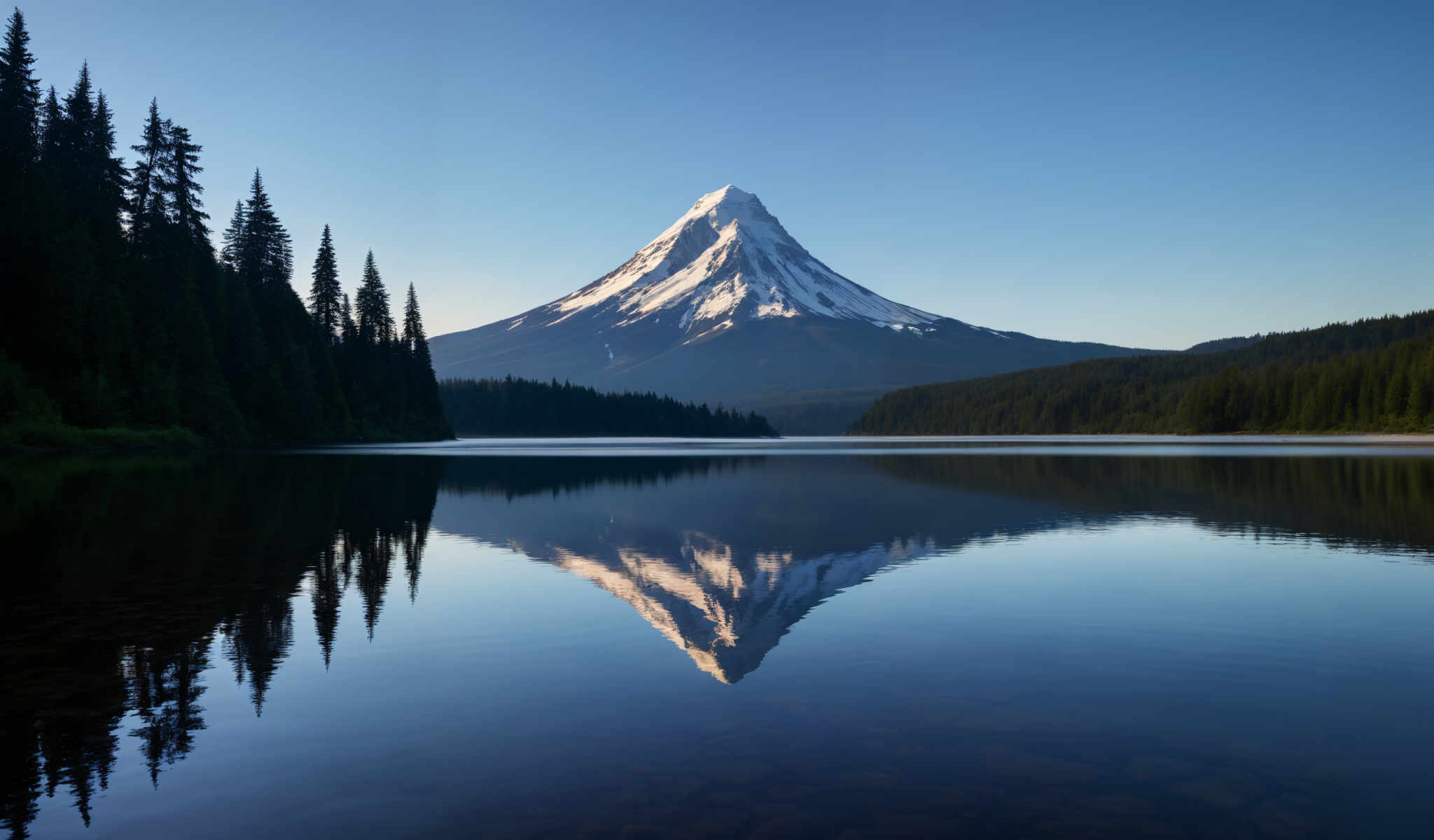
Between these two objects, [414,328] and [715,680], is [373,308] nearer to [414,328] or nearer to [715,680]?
[414,328]

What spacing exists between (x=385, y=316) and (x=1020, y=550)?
12907 cm

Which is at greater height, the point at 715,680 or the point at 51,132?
the point at 51,132

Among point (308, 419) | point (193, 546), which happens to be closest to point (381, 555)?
point (193, 546)

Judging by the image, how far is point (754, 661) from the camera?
12945mm

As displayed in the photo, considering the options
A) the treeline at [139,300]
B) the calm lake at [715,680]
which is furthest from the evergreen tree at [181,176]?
the calm lake at [715,680]

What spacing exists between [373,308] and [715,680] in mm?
136261

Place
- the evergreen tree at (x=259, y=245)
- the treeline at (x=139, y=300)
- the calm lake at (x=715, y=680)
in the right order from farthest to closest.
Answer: the evergreen tree at (x=259, y=245) → the treeline at (x=139, y=300) → the calm lake at (x=715, y=680)

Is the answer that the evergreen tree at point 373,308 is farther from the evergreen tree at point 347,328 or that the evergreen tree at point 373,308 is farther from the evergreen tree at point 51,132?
the evergreen tree at point 51,132

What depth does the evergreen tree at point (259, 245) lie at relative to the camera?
4459 inches

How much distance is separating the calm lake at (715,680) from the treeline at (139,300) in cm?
5315

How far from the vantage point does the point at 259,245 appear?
377 feet

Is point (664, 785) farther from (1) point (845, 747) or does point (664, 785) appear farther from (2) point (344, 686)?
(2) point (344, 686)

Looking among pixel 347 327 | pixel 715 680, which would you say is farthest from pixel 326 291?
pixel 715 680

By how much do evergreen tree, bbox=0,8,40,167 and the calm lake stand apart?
65.5 meters
